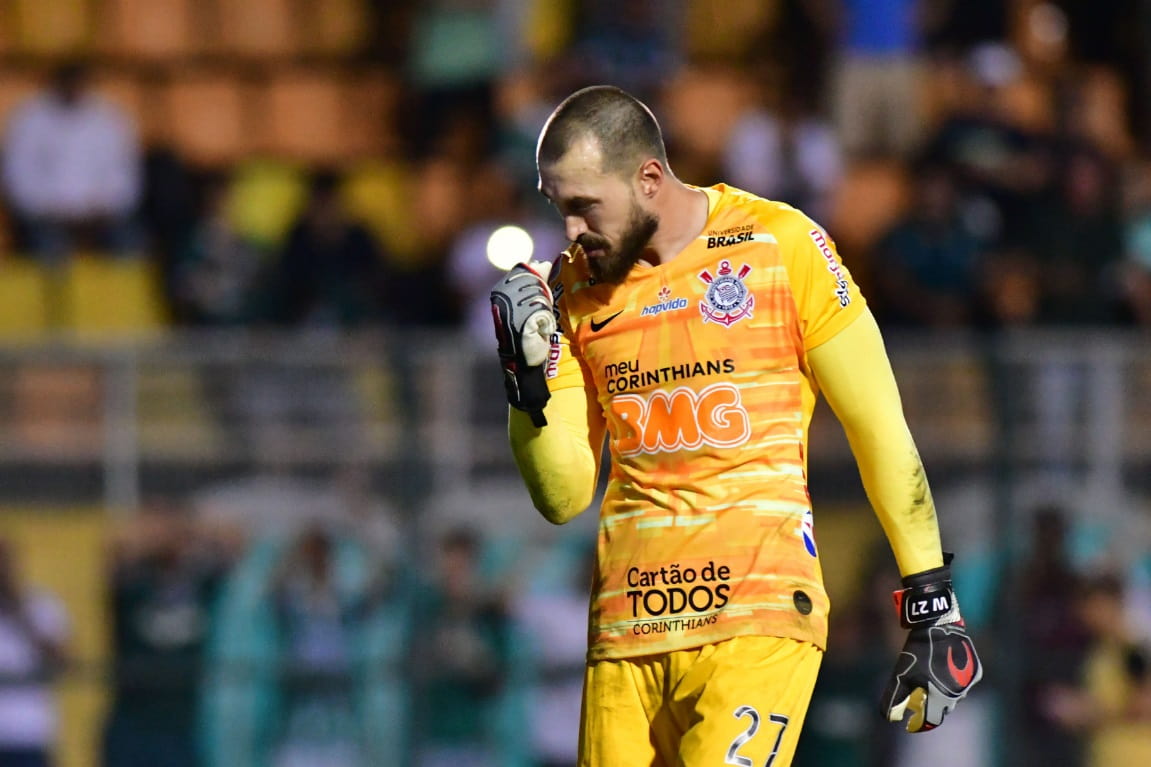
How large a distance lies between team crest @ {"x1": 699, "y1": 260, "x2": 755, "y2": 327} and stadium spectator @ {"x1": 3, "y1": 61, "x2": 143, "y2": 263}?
8049 mm

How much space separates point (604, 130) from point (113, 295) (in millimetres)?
7930

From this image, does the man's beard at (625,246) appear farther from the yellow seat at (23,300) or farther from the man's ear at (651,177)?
the yellow seat at (23,300)

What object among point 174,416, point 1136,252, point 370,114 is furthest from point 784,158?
point 174,416

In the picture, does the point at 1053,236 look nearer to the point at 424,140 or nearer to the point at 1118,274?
the point at 1118,274

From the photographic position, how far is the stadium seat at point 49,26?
46.9 ft

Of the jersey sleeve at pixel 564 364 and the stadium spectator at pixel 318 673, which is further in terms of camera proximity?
the stadium spectator at pixel 318 673

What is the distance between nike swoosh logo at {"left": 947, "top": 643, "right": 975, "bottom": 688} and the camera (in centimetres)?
469

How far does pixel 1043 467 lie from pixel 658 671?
5223 mm

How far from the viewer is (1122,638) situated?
948 cm

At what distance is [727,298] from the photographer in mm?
4805

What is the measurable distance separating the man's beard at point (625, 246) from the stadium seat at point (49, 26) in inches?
408

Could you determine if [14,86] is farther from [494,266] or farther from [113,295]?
[494,266]

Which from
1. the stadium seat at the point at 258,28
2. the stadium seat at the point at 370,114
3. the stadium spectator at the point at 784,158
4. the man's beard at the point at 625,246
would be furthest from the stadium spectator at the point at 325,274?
the man's beard at the point at 625,246

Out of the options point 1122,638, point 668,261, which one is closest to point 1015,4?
point 1122,638
